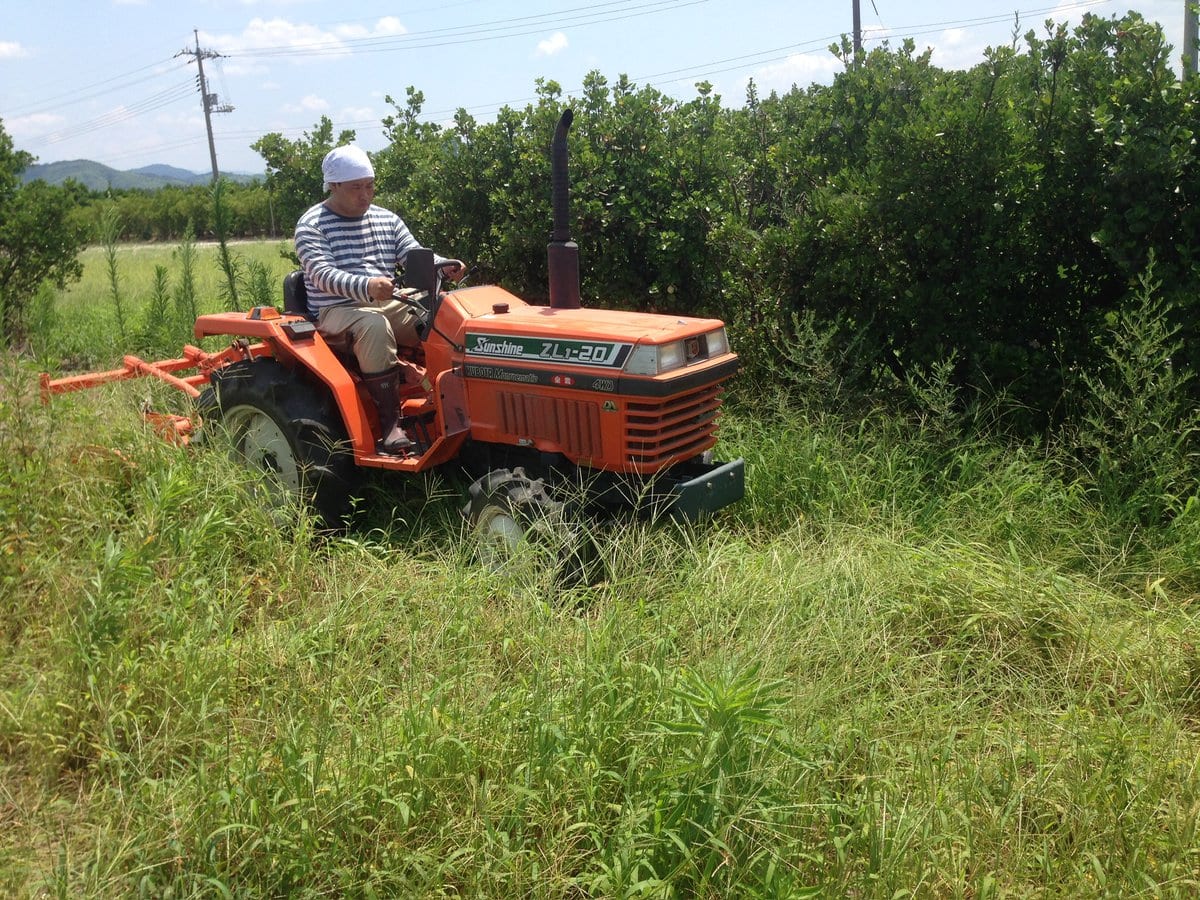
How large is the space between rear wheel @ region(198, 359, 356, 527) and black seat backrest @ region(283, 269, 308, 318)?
292 millimetres

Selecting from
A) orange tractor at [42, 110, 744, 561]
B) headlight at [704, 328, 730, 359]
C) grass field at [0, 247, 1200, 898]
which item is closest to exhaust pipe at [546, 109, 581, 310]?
orange tractor at [42, 110, 744, 561]

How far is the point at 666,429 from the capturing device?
4086mm

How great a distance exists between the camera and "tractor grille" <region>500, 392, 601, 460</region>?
4055 mm

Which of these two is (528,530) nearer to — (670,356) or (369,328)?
(670,356)

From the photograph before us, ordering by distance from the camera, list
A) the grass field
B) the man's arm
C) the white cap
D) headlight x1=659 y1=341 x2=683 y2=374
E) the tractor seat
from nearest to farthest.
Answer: the grass field < headlight x1=659 y1=341 x2=683 y2=374 < the man's arm < the white cap < the tractor seat

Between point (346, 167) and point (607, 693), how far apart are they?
3.04 meters

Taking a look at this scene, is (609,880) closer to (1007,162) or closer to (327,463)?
(327,463)

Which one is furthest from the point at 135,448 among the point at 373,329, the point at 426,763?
the point at 426,763

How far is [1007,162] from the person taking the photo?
5.06 metres

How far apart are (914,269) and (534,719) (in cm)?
366

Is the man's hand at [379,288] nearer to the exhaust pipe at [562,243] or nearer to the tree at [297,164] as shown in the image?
the exhaust pipe at [562,243]

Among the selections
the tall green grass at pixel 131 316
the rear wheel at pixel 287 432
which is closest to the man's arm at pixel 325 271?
the rear wheel at pixel 287 432

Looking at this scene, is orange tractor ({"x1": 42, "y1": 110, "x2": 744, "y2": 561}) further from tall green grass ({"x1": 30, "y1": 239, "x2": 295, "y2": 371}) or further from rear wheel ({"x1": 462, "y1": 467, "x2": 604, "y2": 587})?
tall green grass ({"x1": 30, "y1": 239, "x2": 295, "y2": 371})

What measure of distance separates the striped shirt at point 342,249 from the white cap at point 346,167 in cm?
18
